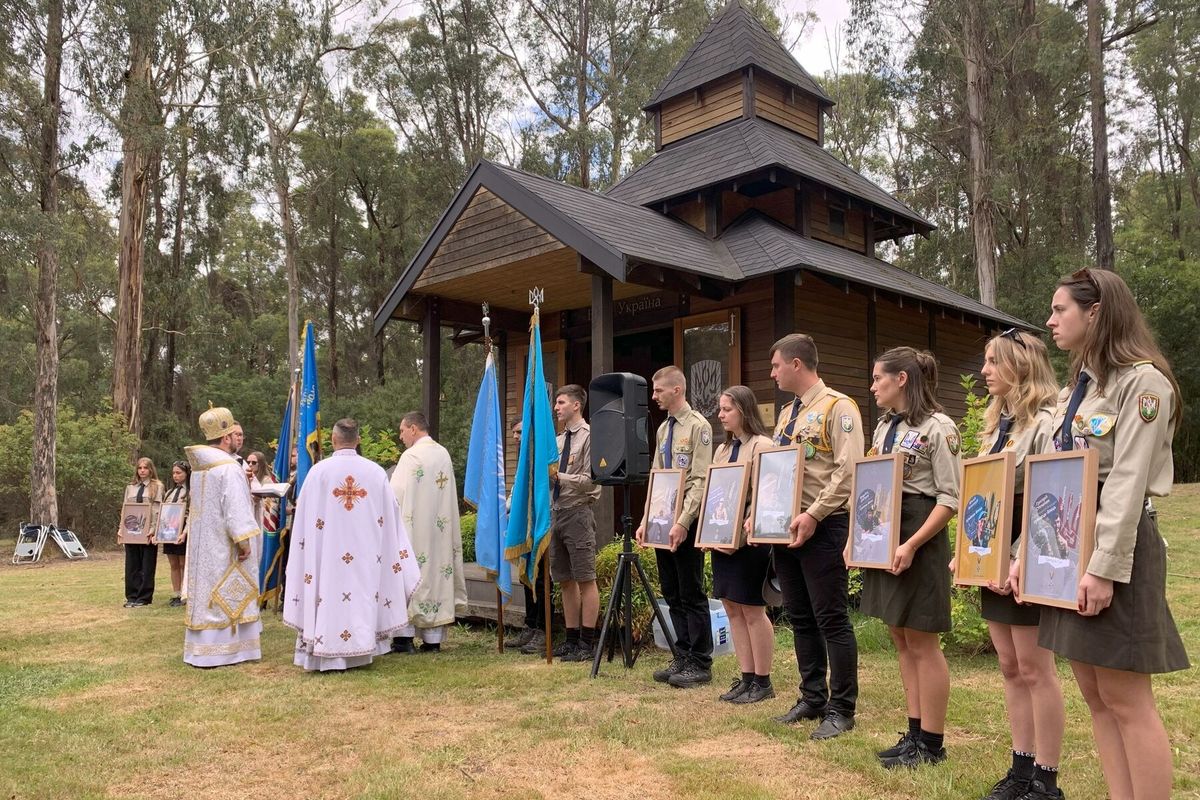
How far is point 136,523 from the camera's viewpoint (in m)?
11.0


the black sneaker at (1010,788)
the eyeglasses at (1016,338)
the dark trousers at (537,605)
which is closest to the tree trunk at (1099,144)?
the dark trousers at (537,605)

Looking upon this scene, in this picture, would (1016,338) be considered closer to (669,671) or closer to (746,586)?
(746,586)

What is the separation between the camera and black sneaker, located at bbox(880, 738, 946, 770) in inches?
161

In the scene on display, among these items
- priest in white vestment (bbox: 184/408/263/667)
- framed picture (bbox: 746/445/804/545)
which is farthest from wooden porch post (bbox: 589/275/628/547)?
framed picture (bbox: 746/445/804/545)

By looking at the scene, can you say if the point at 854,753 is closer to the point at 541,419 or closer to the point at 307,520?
the point at 541,419

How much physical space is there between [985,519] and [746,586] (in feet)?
6.78

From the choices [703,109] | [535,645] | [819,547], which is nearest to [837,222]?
[703,109]

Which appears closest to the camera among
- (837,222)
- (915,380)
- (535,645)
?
(915,380)

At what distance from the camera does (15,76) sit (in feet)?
64.0

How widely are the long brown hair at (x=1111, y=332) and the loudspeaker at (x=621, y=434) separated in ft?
12.0

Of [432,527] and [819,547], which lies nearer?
[819,547]

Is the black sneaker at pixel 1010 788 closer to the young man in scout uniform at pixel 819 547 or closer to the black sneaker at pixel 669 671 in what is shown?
the young man in scout uniform at pixel 819 547

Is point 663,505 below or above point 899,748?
above

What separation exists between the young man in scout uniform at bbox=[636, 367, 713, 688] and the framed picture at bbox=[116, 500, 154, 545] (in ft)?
25.0
